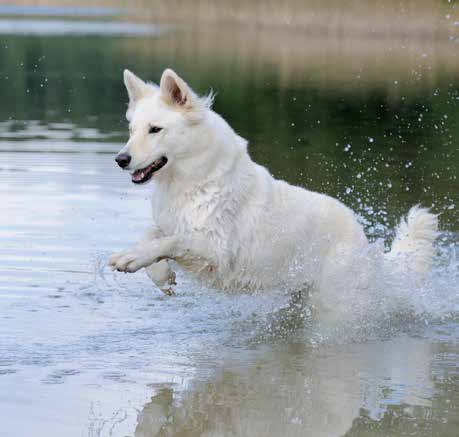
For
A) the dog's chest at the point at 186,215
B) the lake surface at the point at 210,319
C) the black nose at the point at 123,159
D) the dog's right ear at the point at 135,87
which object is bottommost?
the lake surface at the point at 210,319

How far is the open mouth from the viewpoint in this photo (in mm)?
7141

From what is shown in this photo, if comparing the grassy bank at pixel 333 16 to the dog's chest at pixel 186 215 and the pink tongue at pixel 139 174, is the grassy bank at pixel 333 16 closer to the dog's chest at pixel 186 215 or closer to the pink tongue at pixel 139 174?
the dog's chest at pixel 186 215

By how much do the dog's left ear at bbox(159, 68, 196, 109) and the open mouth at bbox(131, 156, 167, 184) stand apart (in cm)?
38

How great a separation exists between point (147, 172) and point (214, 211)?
55 centimetres

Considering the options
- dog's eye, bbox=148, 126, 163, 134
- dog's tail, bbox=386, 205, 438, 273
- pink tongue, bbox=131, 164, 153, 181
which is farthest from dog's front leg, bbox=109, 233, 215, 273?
dog's tail, bbox=386, 205, 438, 273

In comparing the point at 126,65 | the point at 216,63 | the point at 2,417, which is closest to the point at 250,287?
the point at 2,417

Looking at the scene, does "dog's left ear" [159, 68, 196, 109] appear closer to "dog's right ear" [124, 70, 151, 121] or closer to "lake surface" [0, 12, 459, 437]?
"dog's right ear" [124, 70, 151, 121]

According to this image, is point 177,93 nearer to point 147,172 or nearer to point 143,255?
point 147,172

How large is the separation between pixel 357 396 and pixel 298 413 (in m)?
0.48

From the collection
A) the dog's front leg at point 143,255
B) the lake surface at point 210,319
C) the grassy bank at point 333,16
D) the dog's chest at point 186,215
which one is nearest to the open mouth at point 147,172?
the dog's chest at point 186,215

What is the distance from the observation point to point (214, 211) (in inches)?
291

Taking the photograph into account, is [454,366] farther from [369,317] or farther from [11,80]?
[11,80]

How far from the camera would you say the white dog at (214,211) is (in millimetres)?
7156

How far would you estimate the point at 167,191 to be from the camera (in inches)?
291
